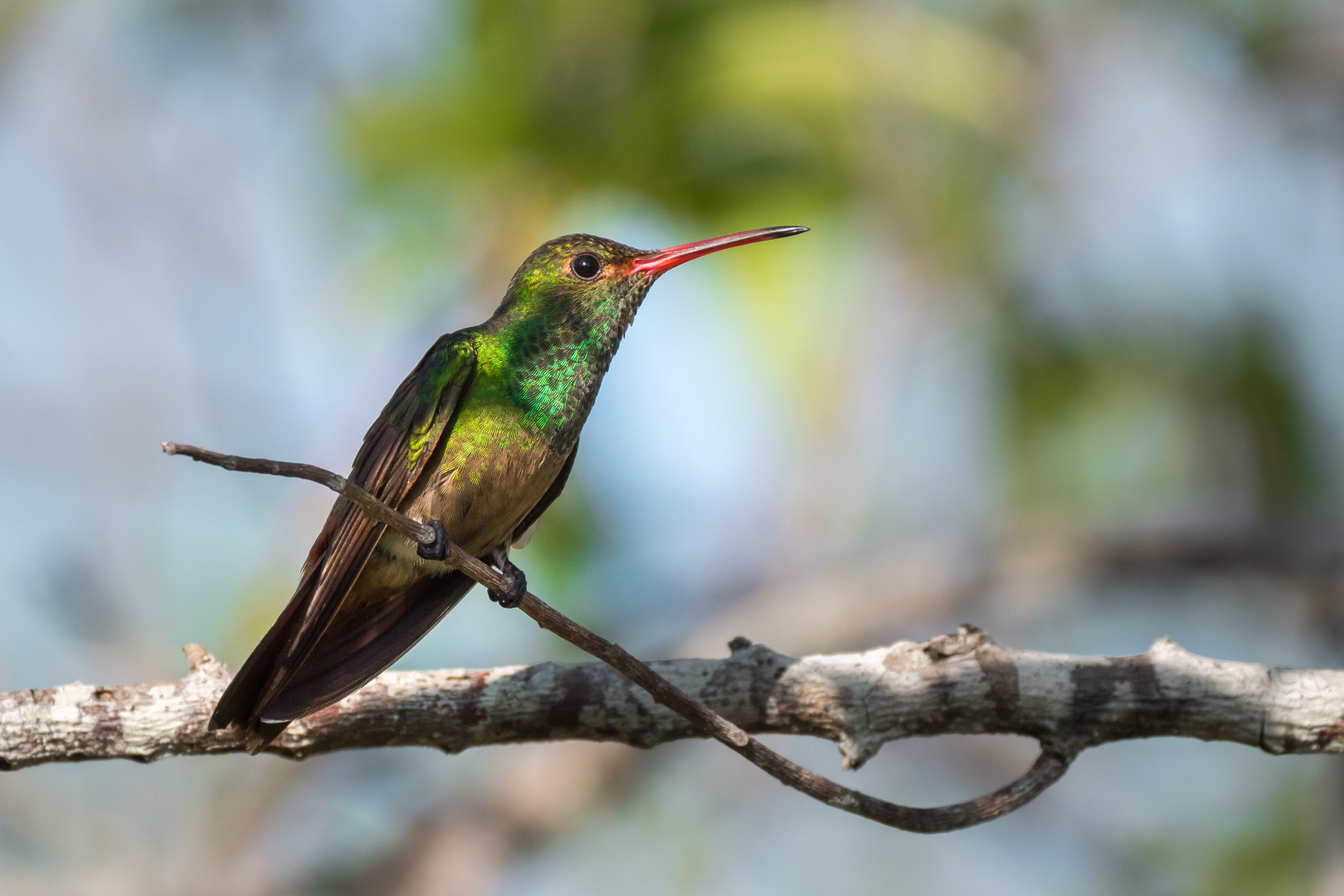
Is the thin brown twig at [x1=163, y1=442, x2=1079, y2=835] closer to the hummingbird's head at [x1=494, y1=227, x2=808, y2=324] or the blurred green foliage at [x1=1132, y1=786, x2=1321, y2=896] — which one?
the hummingbird's head at [x1=494, y1=227, x2=808, y2=324]

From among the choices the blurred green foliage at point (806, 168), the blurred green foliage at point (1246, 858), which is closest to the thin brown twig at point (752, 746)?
the blurred green foliage at point (806, 168)

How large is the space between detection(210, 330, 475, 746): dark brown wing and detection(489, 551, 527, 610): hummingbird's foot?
0.41m

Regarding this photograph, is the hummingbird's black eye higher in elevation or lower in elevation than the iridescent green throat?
higher

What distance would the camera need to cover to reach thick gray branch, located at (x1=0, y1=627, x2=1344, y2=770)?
127 inches

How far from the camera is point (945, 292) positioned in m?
9.12

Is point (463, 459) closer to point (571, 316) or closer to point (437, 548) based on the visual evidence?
point (437, 548)

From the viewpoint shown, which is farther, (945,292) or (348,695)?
(945,292)

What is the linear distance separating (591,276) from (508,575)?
106cm

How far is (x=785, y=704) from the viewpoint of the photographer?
11.2ft

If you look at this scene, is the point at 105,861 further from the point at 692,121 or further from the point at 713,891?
the point at 692,121

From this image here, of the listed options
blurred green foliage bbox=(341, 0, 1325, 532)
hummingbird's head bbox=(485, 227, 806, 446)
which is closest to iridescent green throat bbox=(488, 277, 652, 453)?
hummingbird's head bbox=(485, 227, 806, 446)

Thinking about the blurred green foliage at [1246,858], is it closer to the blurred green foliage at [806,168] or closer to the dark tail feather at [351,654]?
the blurred green foliage at [806,168]

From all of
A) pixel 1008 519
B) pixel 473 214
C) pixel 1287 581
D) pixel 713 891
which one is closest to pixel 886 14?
pixel 473 214

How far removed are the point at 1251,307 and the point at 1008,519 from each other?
2.34 m
